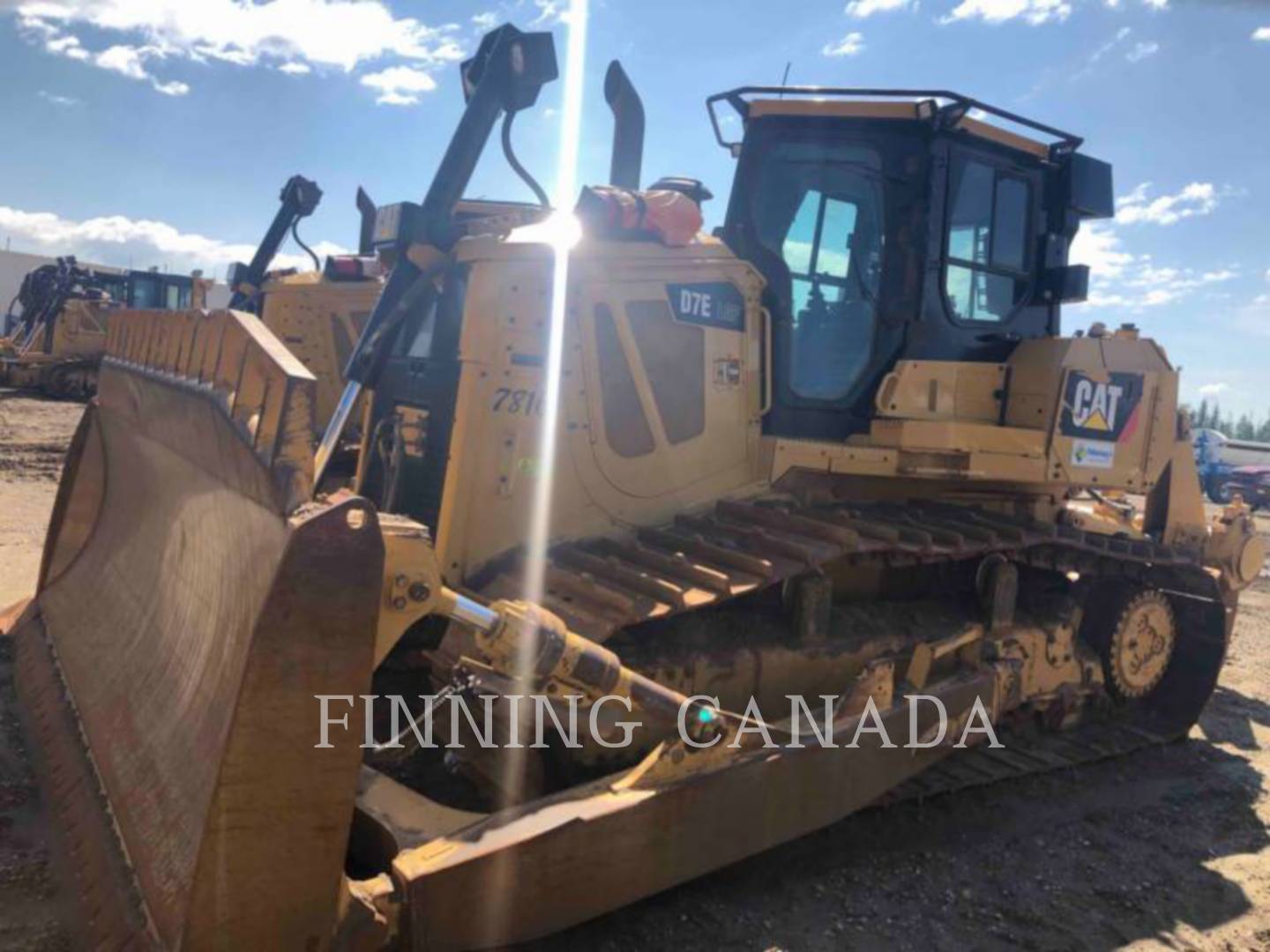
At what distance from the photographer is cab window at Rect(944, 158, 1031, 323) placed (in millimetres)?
4715

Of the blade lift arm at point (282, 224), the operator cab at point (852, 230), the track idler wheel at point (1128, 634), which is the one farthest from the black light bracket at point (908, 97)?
the blade lift arm at point (282, 224)

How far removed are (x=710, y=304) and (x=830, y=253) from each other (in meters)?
0.76

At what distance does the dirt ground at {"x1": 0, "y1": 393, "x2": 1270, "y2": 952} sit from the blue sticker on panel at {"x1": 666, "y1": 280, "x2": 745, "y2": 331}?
85.9 inches

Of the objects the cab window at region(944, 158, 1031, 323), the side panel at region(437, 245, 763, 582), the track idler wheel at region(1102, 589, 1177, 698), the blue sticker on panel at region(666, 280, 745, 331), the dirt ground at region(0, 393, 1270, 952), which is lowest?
the dirt ground at region(0, 393, 1270, 952)

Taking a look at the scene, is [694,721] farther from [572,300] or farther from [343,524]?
[572,300]

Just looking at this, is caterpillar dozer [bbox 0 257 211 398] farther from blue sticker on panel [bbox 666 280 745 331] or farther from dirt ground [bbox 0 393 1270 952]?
blue sticker on panel [bbox 666 280 745 331]

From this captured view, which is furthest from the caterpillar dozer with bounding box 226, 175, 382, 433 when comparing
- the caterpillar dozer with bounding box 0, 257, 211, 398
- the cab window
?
the caterpillar dozer with bounding box 0, 257, 211, 398

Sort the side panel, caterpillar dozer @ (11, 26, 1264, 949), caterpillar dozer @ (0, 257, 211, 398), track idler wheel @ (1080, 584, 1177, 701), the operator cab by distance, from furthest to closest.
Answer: caterpillar dozer @ (0, 257, 211, 398) < track idler wheel @ (1080, 584, 1177, 701) < the operator cab < the side panel < caterpillar dozer @ (11, 26, 1264, 949)

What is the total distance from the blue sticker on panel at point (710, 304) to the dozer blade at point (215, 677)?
1.78 meters

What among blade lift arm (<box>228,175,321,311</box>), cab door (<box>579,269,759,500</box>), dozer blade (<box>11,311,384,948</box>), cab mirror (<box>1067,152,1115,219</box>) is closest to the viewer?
dozer blade (<box>11,311,384,948</box>)

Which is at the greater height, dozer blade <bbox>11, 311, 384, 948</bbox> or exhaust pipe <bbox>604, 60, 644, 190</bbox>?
exhaust pipe <bbox>604, 60, 644, 190</bbox>

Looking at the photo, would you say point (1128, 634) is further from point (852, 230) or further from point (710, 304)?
point (710, 304)

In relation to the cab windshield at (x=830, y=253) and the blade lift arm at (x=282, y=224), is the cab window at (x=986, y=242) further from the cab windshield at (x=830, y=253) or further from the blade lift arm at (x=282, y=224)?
the blade lift arm at (x=282, y=224)

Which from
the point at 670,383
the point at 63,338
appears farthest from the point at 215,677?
the point at 63,338
